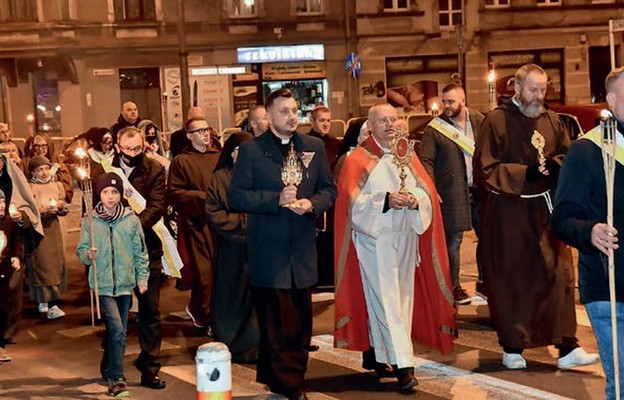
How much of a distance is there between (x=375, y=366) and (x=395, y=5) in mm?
30590

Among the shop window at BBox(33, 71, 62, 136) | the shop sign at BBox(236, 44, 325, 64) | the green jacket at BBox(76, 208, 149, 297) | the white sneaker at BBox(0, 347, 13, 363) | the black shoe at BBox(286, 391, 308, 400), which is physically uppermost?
the shop sign at BBox(236, 44, 325, 64)

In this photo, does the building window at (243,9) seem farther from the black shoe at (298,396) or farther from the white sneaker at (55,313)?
the black shoe at (298,396)

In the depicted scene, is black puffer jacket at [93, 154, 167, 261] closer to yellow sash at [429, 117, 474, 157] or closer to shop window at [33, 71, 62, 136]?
yellow sash at [429, 117, 474, 157]

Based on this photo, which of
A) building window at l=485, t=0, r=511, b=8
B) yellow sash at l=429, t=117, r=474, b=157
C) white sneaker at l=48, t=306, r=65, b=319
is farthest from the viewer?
building window at l=485, t=0, r=511, b=8

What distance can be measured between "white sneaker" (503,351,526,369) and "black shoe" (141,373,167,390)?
2636 millimetres

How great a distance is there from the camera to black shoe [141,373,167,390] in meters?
8.27

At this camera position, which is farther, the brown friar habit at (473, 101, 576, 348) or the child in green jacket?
the brown friar habit at (473, 101, 576, 348)

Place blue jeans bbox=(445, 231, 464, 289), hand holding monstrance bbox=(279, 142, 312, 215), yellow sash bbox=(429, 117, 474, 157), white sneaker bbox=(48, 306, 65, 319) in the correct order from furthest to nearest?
white sneaker bbox=(48, 306, 65, 319) → blue jeans bbox=(445, 231, 464, 289) → yellow sash bbox=(429, 117, 474, 157) → hand holding monstrance bbox=(279, 142, 312, 215)

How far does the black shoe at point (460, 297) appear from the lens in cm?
1113

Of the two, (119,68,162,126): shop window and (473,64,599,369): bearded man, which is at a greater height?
(119,68,162,126): shop window

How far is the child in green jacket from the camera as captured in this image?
7.96m

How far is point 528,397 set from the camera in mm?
7473

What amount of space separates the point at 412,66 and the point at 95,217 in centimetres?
3050

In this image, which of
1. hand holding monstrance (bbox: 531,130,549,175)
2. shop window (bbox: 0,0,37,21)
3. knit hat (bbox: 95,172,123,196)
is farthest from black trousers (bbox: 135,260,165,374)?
shop window (bbox: 0,0,37,21)
